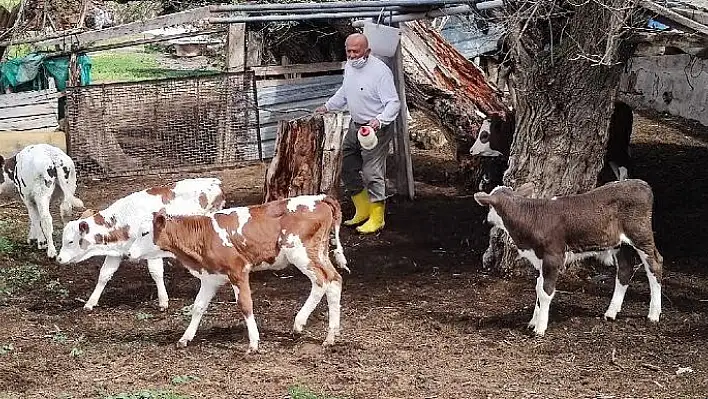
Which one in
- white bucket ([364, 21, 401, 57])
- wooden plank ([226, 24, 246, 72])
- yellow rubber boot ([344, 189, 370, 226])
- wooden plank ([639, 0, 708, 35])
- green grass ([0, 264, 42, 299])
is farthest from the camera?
wooden plank ([226, 24, 246, 72])

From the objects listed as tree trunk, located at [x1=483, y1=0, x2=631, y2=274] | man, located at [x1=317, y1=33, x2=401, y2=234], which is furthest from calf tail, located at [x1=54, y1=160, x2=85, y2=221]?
tree trunk, located at [x1=483, y1=0, x2=631, y2=274]

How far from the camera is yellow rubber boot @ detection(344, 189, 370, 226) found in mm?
10906

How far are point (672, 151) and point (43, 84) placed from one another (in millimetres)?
9802

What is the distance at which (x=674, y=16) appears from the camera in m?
7.23

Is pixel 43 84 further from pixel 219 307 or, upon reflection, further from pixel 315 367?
pixel 315 367

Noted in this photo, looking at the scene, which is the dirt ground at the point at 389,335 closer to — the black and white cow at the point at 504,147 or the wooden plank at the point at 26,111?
the black and white cow at the point at 504,147

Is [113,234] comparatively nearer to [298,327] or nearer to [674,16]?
[298,327]

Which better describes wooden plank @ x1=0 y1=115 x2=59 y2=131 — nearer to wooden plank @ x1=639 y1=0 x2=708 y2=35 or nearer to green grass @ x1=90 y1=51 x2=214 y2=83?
green grass @ x1=90 y1=51 x2=214 y2=83

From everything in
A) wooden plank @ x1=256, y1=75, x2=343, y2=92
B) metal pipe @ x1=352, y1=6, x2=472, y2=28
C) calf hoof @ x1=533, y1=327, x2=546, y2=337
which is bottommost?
calf hoof @ x1=533, y1=327, x2=546, y2=337

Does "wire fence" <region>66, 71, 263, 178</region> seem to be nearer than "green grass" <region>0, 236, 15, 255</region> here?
No

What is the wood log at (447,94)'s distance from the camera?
12.8 metres

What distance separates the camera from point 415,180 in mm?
13508

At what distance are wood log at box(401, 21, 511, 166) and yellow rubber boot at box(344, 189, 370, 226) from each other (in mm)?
2342

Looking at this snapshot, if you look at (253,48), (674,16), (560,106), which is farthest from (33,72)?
(674,16)
